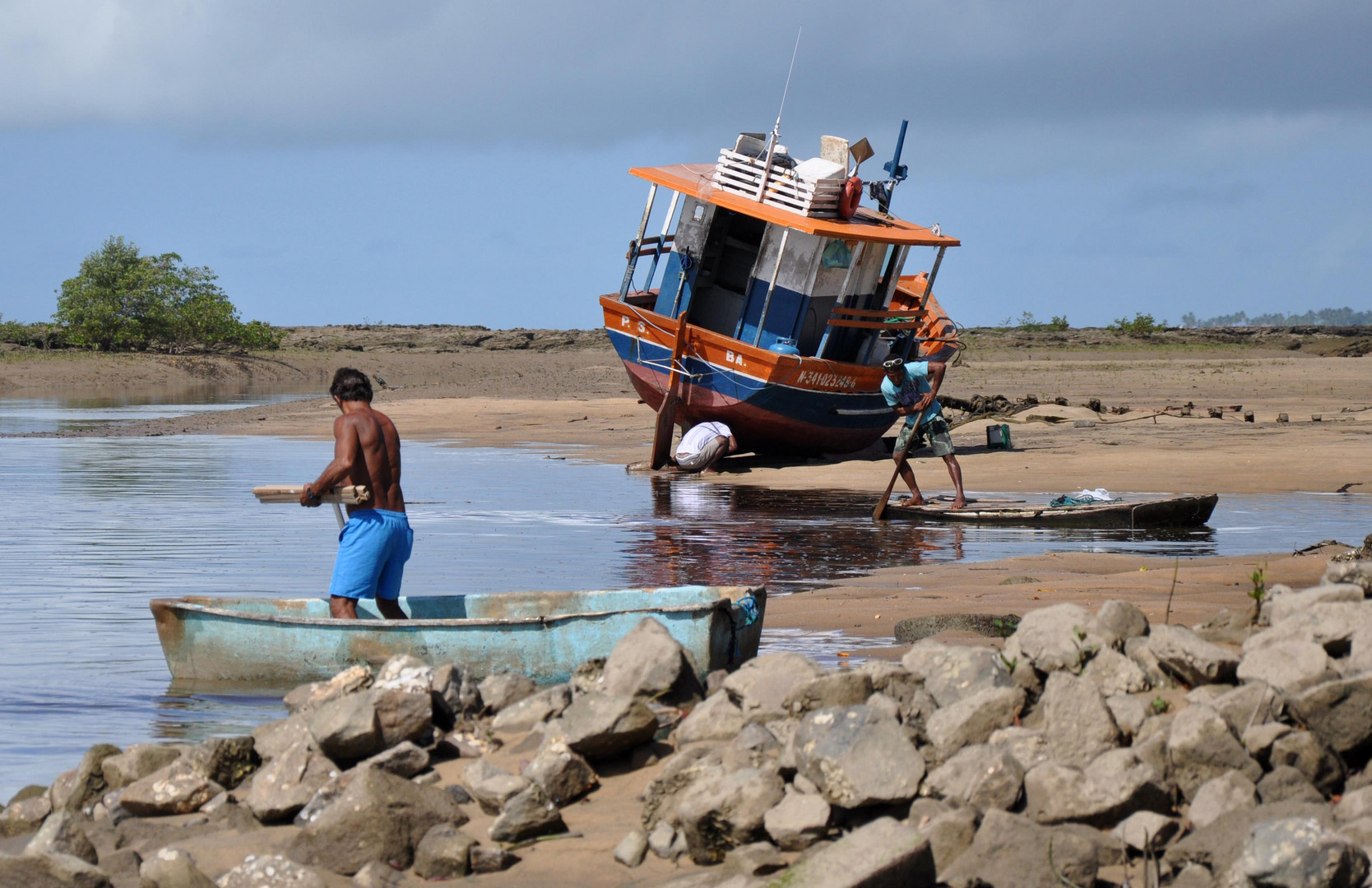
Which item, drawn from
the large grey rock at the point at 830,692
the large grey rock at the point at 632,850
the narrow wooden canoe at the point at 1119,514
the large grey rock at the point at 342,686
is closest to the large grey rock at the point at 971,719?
the large grey rock at the point at 830,692

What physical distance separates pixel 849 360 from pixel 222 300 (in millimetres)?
40149

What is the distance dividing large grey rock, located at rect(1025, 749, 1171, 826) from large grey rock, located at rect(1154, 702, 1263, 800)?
0.35 ft

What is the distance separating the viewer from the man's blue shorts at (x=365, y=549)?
7812 mm

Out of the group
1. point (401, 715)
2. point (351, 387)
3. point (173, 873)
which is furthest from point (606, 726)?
point (351, 387)

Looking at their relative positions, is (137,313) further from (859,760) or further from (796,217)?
(859,760)

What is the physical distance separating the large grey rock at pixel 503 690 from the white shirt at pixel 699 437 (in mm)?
13158

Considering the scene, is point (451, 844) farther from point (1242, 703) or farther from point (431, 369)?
point (431, 369)

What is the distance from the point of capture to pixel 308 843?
5.14 m

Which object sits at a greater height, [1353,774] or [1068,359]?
[1068,359]

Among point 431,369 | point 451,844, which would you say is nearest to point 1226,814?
point 451,844

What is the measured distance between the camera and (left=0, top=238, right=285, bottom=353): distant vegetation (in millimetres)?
52844

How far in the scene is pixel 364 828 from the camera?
5074 mm

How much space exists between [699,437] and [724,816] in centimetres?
1498

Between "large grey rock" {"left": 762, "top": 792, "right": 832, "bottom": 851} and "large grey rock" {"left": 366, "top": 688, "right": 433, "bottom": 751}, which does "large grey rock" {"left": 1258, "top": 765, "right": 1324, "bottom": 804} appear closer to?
"large grey rock" {"left": 762, "top": 792, "right": 832, "bottom": 851}
